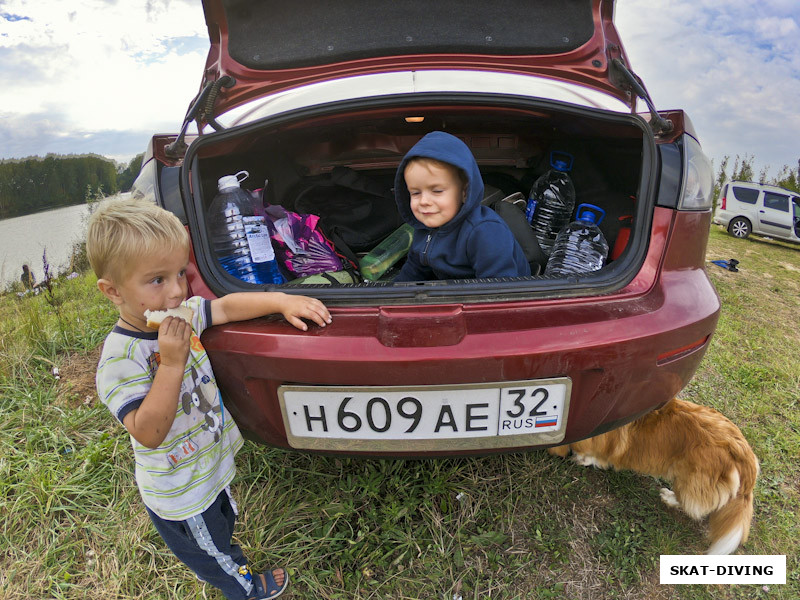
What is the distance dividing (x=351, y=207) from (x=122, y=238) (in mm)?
1562

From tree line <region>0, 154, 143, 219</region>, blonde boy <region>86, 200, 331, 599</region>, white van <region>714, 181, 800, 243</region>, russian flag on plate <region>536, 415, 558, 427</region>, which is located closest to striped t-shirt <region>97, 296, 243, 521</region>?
blonde boy <region>86, 200, 331, 599</region>

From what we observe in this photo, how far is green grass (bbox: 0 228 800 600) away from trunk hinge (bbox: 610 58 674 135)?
4.12ft

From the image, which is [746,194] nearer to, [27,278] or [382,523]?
[382,523]

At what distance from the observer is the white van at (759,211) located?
11344 mm

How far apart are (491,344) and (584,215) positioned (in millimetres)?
1077

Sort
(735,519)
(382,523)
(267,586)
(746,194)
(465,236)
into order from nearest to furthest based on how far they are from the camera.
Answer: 1. (267,586)
2. (735,519)
3. (382,523)
4. (465,236)
5. (746,194)

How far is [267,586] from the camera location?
1.39 meters

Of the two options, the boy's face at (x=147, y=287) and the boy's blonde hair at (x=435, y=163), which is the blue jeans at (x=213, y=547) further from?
the boy's blonde hair at (x=435, y=163)

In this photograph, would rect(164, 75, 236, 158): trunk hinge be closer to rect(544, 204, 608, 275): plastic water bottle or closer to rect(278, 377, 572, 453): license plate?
rect(278, 377, 572, 453): license plate

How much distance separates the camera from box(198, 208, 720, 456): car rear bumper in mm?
1105

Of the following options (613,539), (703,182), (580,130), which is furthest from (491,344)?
(580,130)

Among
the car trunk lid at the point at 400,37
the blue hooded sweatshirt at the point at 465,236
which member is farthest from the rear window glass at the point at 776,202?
the blue hooded sweatshirt at the point at 465,236

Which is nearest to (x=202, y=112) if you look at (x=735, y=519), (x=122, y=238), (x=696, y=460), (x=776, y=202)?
(x=122, y=238)

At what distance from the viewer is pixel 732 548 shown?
1476 mm
